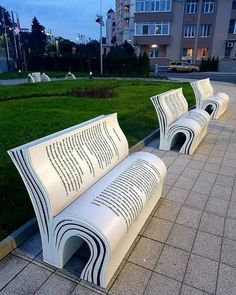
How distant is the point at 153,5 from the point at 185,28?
672 cm

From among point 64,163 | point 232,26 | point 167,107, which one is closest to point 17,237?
point 64,163

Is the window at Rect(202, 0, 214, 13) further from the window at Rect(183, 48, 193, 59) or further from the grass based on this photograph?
the grass

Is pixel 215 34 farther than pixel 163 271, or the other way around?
pixel 215 34

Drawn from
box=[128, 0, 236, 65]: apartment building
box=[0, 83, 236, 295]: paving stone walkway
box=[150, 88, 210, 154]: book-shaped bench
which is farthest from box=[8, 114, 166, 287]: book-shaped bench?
box=[128, 0, 236, 65]: apartment building

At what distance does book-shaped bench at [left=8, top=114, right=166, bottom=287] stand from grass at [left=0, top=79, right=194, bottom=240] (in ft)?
2.86

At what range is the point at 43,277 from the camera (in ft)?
8.51

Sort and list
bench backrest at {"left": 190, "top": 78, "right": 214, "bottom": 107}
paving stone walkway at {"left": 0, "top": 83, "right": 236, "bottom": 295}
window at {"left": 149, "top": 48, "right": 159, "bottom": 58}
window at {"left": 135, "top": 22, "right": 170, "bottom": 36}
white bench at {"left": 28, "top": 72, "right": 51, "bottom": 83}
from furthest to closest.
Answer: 1. window at {"left": 149, "top": 48, "right": 159, "bottom": 58}
2. window at {"left": 135, "top": 22, "right": 170, "bottom": 36}
3. white bench at {"left": 28, "top": 72, "right": 51, "bottom": 83}
4. bench backrest at {"left": 190, "top": 78, "right": 214, "bottom": 107}
5. paving stone walkway at {"left": 0, "top": 83, "right": 236, "bottom": 295}

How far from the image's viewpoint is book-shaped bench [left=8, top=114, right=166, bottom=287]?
7.71 feet

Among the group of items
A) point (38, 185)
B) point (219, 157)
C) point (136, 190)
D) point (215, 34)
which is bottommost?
point (219, 157)

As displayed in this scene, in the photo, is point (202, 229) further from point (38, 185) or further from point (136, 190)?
point (38, 185)

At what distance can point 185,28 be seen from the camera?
4488 cm

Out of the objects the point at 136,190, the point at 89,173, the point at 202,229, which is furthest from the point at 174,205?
the point at 89,173

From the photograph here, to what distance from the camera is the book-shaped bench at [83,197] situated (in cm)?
235

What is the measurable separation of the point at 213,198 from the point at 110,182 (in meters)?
2.02
